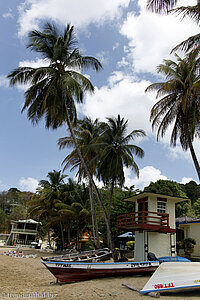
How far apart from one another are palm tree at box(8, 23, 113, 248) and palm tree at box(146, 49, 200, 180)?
Answer: 542 centimetres

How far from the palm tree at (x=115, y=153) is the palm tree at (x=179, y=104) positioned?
4.23 metres

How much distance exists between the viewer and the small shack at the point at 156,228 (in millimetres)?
17562

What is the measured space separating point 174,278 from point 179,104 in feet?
37.4

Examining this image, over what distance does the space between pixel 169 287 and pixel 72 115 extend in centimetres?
1512

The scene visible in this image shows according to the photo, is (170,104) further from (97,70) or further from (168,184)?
(168,184)

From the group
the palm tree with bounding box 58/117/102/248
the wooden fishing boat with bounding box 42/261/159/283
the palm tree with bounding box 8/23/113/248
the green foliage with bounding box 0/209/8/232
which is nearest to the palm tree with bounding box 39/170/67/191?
the palm tree with bounding box 58/117/102/248

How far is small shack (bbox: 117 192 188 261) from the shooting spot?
17562 millimetres

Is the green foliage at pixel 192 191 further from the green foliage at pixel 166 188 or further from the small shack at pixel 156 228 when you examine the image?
the small shack at pixel 156 228

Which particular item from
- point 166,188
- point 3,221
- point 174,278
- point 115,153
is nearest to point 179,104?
point 115,153

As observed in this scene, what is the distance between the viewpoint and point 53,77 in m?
20.1

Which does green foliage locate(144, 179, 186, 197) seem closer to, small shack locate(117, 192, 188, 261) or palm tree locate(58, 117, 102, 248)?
palm tree locate(58, 117, 102, 248)

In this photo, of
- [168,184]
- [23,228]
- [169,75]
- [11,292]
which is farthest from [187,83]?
[23,228]

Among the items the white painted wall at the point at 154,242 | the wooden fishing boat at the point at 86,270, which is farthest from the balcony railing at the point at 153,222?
the wooden fishing boat at the point at 86,270

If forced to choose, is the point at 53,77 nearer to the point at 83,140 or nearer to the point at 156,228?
the point at 83,140
